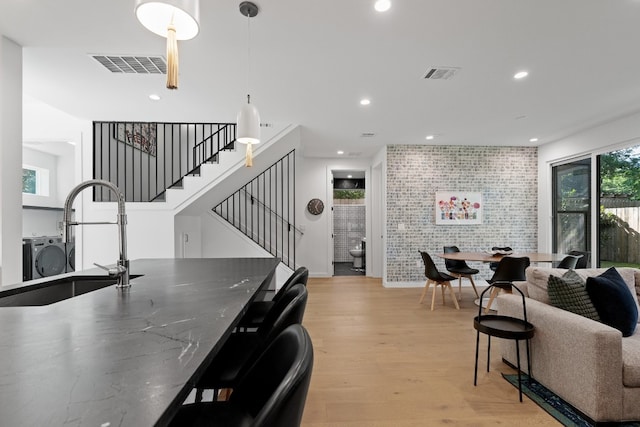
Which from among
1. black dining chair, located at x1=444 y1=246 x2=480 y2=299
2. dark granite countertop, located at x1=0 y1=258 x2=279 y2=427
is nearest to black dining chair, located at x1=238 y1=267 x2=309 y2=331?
dark granite countertop, located at x1=0 y1=258 x2=279 y2=427

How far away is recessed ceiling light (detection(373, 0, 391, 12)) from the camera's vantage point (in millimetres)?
2053

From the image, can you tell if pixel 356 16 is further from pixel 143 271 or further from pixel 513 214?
pixel 513 214

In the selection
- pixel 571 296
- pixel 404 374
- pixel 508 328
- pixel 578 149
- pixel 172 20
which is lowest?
pixel 404 374

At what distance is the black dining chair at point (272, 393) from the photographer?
0.59 m

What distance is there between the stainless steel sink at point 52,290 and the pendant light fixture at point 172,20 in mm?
1291

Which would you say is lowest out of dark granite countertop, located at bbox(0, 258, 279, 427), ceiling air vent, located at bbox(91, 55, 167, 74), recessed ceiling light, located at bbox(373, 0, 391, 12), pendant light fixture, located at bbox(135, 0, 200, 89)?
dark granite countertop, located at bbox(0, 258, 279, 427)

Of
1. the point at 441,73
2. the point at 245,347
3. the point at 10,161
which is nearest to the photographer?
the point at 245,347

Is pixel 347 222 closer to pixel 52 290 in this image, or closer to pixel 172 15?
pixel 52 290

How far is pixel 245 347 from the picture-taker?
1.55m

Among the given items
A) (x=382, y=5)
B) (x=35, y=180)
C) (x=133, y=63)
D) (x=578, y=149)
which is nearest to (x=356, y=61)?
(x=382, y=5)

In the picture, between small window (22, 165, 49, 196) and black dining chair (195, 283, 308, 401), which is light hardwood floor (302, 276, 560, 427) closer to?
black dining chair (195, 283, 308, 401)

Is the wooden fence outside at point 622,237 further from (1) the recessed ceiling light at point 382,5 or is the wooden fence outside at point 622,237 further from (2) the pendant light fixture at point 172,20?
(2) the pendant light fixture at point 172,20

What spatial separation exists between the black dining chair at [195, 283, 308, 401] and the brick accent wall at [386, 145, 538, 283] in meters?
4.55

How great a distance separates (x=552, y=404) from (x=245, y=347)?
6.99ft
